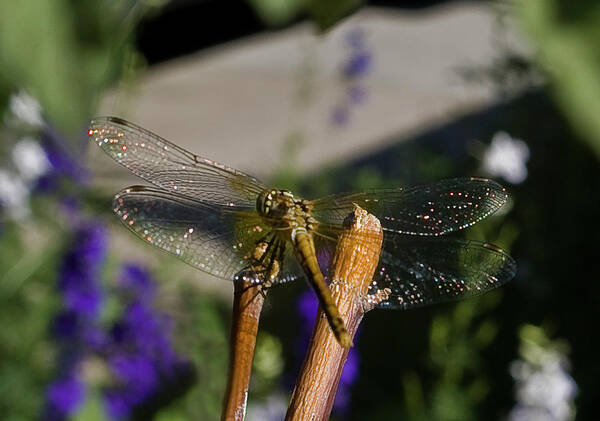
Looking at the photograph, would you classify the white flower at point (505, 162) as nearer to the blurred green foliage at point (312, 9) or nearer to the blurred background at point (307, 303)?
the blurred background at point (307, 303)

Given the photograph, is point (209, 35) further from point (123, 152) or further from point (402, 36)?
point (123, 152)

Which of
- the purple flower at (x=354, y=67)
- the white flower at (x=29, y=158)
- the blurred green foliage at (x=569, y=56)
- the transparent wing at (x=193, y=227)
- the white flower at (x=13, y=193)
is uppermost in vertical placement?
the purple flower at (x=354, y=67)

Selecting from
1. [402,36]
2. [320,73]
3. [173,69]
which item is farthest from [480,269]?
[402,36]

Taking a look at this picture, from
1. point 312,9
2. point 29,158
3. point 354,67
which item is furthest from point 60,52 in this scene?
point 354,67

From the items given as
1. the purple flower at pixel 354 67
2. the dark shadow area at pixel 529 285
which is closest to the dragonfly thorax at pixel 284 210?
the dark shadow area at pixel 529 285

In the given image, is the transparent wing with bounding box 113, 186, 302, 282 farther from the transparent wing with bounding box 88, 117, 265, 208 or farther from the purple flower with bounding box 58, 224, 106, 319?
the purple flower with bounding box 58, 224, 106, 319

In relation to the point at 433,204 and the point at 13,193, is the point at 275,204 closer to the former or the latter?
the point at 433,204
